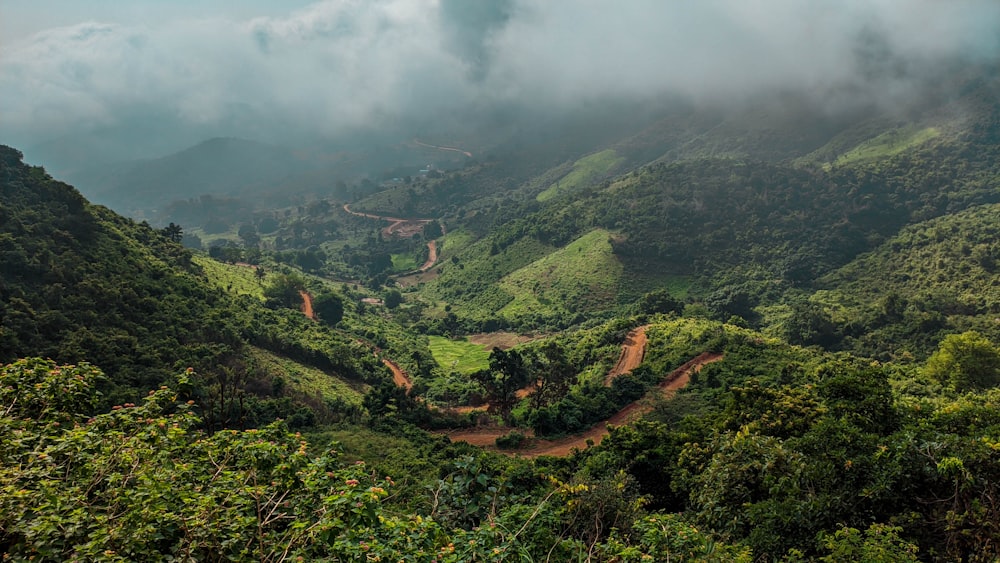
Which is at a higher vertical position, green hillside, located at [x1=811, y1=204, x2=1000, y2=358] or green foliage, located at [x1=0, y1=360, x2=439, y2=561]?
green foliage, located at [x1=0, y1=360, x2=439, y2=561]

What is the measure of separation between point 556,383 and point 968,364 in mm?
30027

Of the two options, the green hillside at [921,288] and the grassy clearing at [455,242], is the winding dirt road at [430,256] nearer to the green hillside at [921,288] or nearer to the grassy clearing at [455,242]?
the grassy clearing at [455,242]

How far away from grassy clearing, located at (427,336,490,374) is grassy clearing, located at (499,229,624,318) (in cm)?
1253

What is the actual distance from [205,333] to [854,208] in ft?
389

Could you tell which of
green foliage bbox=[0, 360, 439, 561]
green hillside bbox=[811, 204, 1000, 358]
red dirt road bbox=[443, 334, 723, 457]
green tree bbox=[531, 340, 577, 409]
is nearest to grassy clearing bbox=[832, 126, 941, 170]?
green hillside bbox=[811, 204, 1000, 358]

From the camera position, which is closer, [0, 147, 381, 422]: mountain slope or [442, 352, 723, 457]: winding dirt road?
[0, 147, 381, 422]: mountain slope

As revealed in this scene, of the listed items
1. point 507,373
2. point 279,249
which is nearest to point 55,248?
point 507,373

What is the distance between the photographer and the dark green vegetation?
7.55 meters

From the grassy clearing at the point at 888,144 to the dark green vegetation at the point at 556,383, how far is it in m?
2.93

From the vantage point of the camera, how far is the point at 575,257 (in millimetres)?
94000

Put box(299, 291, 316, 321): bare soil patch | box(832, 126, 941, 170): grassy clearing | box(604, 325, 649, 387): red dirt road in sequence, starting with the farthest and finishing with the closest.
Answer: box(832, 126, 941, 170): grassy clearing
box(299, 291, 316, 321): bare soil patch
box(604, 325, 649, 387): red dirt road

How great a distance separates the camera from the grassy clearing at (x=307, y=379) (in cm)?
4034

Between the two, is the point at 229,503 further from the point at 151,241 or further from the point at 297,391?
the point at 151,241

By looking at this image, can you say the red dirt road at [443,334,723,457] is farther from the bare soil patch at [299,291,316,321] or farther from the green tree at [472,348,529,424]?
the bare soil patch at [299,291,316,321]
